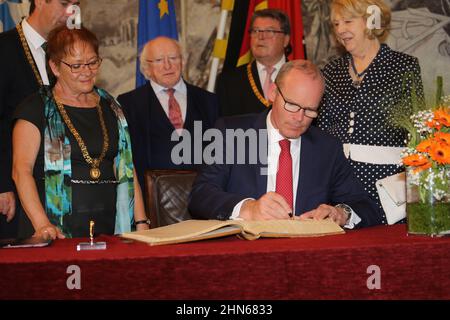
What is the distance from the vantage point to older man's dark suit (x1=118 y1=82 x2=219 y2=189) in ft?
16.6

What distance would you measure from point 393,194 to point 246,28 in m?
3.33

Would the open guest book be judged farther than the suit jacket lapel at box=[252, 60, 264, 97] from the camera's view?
No

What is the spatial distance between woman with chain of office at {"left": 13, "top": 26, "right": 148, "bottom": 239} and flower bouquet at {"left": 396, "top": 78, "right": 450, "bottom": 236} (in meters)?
1.55

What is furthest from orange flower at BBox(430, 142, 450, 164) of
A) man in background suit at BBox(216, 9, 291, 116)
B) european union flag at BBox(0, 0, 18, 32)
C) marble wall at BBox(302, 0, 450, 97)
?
european union flag at BBox(0, 0, 18, 32)

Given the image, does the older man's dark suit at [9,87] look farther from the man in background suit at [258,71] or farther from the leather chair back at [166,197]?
the man in background suit at [258,71]

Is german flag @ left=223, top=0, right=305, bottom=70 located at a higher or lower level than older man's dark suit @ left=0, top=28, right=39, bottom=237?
higher

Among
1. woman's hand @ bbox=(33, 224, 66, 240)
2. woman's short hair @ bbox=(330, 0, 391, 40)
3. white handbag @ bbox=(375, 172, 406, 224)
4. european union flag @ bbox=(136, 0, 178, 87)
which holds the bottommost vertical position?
woman's hand @ bbox=(33, 224, 66, 240)

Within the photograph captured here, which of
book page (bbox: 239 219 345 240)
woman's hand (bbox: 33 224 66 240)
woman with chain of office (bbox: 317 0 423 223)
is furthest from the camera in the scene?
woman with chain of office (bbox: 317 0 423 223)

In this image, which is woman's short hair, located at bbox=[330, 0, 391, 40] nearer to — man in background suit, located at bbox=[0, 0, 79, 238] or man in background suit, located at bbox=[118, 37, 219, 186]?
man in background suit, located at bbox=[118, 37, 219, 186]

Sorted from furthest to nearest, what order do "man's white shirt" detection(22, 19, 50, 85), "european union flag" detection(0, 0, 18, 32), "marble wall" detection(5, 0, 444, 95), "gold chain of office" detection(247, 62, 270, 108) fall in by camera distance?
"marble wall" detection(5, 0, 444, 95), "european union flag" detection(0, 0, 18, 32), "gold chain of office" detection(247, 62, 270, 108), "man's white shirt" detection(22, 19, 50, 85)

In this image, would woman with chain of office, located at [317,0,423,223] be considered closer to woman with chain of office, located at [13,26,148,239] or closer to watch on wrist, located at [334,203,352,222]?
watch on wrist, located at [334,203,352,222]

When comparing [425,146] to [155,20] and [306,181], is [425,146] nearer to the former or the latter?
[306,181]

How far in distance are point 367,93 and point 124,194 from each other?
54.1 inches

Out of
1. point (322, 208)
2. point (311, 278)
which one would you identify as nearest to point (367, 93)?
point (322, 208)
